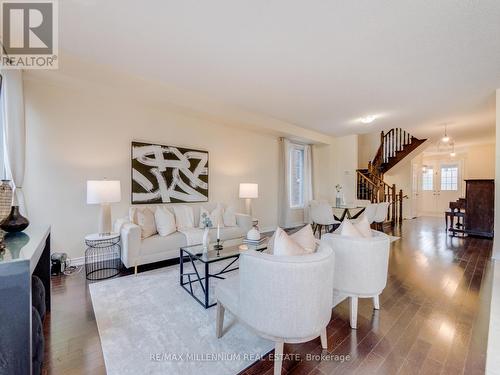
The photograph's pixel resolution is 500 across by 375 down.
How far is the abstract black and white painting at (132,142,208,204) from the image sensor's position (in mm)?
3910

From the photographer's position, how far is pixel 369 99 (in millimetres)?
4098

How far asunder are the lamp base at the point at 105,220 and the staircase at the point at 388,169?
6231 mm

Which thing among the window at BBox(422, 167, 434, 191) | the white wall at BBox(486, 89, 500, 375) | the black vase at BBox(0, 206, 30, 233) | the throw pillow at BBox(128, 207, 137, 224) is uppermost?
the window at BBox(422, 167, 434, 191)

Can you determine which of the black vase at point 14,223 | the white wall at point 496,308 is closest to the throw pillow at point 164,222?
the black vase at point 14,223

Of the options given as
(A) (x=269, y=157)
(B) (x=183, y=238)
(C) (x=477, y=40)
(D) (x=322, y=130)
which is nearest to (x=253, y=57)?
(C) (x=477, y=40)

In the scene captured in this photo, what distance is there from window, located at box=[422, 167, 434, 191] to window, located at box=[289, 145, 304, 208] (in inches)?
270

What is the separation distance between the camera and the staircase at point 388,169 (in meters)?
7.01

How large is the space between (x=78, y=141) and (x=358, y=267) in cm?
401

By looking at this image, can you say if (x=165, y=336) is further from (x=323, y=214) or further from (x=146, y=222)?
(x=323, y=214)

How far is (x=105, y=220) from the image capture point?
3230 millimetres

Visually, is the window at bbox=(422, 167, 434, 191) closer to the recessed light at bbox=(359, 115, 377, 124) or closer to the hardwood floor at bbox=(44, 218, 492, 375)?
the recessed light at bbox=(359, 115, 377, 124)

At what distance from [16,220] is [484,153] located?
1266 centimetres

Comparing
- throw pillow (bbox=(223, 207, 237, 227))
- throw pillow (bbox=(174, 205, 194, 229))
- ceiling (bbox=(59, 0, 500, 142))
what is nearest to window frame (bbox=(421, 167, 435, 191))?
ceiling (bbox=(59, 0, 500, 142))

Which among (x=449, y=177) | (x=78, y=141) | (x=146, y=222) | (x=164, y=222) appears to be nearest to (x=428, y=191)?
(x=449, y=177)
